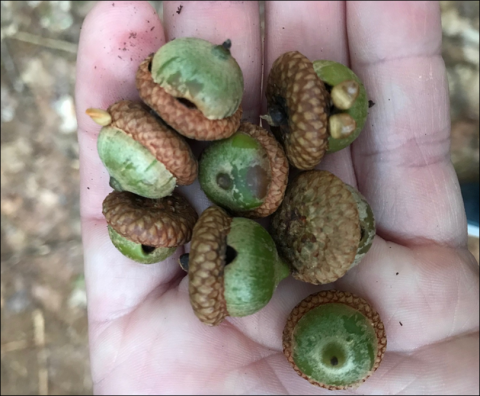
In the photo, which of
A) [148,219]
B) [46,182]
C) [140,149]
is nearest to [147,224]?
[148,219]

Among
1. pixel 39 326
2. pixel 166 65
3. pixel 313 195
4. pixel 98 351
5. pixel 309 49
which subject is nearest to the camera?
pixel 166 65

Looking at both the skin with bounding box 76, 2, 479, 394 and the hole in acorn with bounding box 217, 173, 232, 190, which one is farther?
the skin with bounding box 76, 2, 479, 394

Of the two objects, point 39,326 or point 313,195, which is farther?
point 39,326

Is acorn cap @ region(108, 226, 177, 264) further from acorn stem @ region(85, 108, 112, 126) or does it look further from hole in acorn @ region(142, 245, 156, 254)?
acorn stem @ region(85, 108, 112, 126)

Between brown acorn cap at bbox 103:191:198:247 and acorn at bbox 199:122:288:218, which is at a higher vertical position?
acorn at bbox 199:122:288:218

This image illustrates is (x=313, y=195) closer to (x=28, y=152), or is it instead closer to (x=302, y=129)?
(x=302, y=129)

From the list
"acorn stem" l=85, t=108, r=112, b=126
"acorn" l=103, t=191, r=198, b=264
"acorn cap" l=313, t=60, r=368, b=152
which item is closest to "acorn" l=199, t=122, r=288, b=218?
"acorn" l=103, t=191, r=198, b=264

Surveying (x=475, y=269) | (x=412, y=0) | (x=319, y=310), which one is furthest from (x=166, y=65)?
(x=475, y=269)
